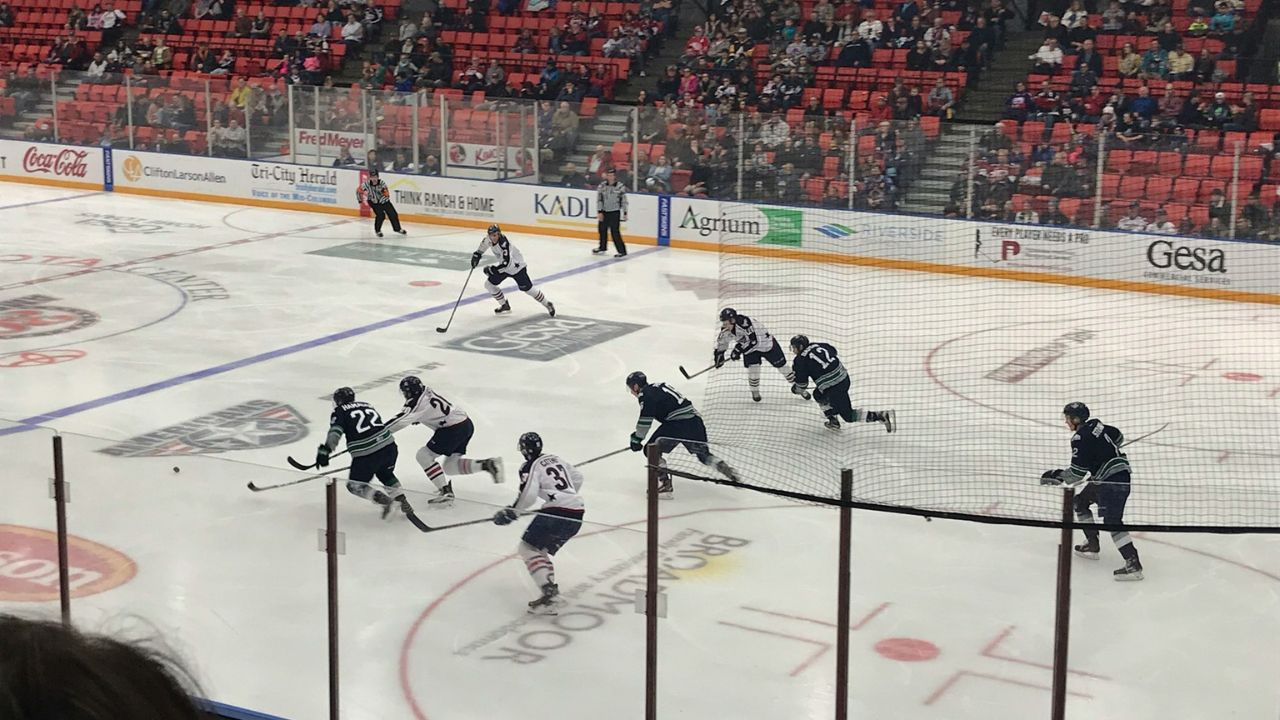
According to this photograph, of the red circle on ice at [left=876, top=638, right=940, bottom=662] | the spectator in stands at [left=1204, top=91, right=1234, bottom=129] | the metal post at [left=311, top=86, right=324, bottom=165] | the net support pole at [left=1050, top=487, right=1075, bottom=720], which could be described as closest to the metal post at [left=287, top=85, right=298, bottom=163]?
the metal post at [left=311, top=86, right=324, bottom=165]

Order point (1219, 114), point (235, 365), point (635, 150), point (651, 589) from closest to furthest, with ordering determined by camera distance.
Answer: point (651, 589) → point (235, 365) → point (1219, 114) → point (635, 150)

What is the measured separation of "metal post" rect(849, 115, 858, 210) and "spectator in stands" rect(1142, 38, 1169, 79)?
13.2ft

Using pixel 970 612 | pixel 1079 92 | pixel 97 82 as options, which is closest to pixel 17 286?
pixel 97 82

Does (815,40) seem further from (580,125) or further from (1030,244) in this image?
(1030,244)

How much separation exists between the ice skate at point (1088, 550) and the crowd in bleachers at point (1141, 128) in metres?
12.7

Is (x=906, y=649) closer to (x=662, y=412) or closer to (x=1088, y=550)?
(x=1088, y=550)

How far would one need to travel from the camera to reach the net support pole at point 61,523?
236 inches

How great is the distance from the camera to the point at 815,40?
73.7ft

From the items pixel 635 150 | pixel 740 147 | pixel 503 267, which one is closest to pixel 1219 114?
pixel 740 147

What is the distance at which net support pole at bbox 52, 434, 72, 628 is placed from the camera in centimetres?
599

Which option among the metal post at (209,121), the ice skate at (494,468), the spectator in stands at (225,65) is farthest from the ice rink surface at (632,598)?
the spectator in stands at (225,65)

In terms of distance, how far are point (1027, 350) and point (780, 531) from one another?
32.4ft

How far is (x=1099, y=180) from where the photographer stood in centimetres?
1770

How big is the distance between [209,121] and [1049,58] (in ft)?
41.4
